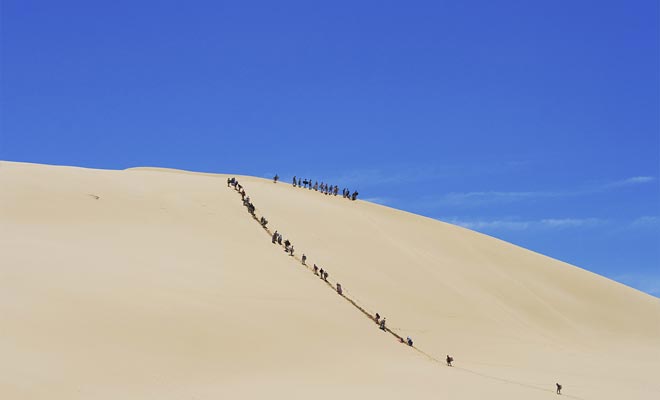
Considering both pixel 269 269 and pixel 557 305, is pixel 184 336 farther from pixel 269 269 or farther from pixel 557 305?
pixel 557 305

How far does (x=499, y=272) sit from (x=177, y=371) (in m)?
23.6

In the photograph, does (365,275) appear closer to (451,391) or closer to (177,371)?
(451,391)

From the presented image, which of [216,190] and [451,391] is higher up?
[216,190]

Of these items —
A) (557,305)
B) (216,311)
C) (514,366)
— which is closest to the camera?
(216,311)

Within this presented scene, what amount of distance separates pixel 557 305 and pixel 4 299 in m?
25.9

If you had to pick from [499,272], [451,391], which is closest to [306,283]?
[451,391]

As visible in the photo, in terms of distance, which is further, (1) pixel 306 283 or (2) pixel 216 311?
(1) pixel 306 283

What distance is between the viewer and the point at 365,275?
27531 millimetres

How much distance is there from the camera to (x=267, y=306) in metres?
20.1

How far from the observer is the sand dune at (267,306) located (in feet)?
47.8

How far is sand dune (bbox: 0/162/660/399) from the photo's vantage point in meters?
14.6

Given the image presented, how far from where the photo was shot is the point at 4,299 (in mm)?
15172

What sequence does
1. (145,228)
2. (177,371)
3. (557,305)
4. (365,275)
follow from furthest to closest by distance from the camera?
(557,305) < (365,275) < (145,228) < (177,371)

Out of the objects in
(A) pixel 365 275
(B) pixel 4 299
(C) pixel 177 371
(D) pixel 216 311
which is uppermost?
(A) pixel 365 275
